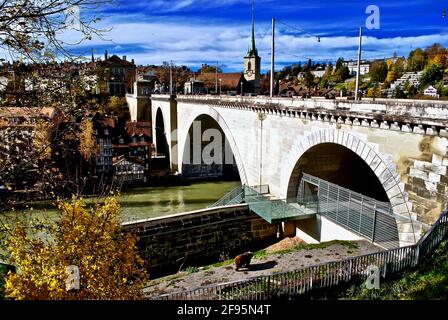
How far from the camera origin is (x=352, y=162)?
59.2ft

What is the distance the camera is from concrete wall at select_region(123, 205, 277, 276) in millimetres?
15625

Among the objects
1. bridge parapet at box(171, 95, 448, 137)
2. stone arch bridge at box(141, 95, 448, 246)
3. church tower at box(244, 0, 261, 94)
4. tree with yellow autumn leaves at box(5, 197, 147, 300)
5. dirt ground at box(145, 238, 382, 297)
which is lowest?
dirt ground at box(145, 238, 382, 297)

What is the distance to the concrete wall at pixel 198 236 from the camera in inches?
615

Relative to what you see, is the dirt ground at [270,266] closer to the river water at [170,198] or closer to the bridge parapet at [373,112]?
the bridge parapet at [373,112]

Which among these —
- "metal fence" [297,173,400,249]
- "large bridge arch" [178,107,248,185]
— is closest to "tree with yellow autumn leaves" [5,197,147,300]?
"metal fence" [297,173,400,249]

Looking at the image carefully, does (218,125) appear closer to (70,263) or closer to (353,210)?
(353,210)

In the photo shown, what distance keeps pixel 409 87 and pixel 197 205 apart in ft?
104

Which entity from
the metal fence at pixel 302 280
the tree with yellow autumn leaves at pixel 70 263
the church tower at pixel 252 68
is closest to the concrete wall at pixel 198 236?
the tree with yellow autumn leaves at pixel 70 263

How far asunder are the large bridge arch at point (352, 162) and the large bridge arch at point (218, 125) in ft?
18.9

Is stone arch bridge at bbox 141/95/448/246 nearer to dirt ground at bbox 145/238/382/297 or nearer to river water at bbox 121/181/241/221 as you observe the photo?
dirt ground at bbox 145/238/382/297

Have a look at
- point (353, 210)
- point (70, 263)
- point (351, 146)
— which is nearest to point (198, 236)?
point (353, 210)

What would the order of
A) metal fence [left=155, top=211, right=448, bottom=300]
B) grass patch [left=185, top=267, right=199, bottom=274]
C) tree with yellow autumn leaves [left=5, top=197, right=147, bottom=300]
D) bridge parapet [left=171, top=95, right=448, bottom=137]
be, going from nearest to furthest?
1. tree with yellow autumn leaves [left=5, top=197, right=147, bottom=300]
2. metal fence [left=155, top=211, right=448, bottom=300]
3. bridge parapet [left=171, top=95, right=448, bottom=137]
4. grass patch [left=185, top=267, right=199, bottom=274]

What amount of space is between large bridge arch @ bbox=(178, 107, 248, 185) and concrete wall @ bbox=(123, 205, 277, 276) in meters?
5.03
